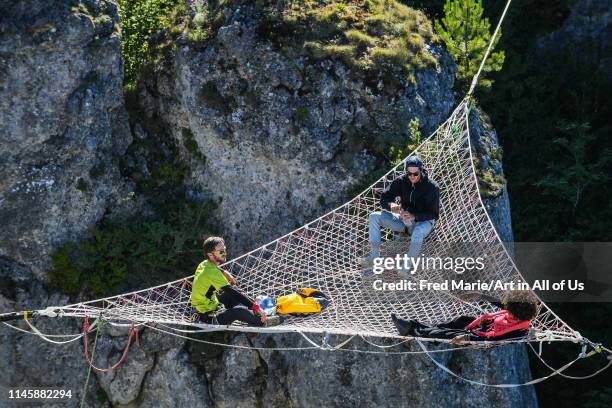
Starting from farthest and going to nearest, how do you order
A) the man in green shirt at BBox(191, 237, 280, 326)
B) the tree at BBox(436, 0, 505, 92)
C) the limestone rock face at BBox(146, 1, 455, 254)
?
the tree at BBox(436, 0, 505, 92) → the limestone rock face at BBox(146, 1, 455, 254) → the man in green shirt at BBox(191, 237, 280, 326)

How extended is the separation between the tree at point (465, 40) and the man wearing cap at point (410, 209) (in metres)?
3.57

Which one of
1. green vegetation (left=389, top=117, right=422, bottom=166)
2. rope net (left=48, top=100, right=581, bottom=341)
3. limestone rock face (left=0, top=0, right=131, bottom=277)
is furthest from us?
green vegetation (left=389, top=117, right=422, bottom=166)

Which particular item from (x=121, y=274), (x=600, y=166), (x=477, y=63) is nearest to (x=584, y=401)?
(x=600, y=166)

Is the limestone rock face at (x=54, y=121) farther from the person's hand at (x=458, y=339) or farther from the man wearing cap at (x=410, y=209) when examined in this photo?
the person's hand at (x=458, y=339)

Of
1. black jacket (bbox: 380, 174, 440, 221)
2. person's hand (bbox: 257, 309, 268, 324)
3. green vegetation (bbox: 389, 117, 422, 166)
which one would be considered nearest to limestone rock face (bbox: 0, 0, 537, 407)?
green vegetation (bbox: 389, 117, 422, 166)

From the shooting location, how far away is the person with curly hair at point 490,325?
952 centimetres

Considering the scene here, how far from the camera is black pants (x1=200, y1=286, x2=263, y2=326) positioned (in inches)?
407

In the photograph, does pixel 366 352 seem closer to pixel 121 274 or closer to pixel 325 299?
pixel 325 299

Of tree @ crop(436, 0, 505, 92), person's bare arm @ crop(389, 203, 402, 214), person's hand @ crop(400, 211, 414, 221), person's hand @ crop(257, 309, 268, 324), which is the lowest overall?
person's hand @ crop(257, 309, 268, 324)

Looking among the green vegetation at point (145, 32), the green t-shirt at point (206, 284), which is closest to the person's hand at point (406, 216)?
the green t-shirt at point (206, 284)

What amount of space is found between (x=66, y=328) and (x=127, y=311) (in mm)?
2123

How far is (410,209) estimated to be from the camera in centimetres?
1099

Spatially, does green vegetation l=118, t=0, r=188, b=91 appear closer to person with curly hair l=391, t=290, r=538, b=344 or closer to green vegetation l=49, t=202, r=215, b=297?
green vegetation l=49, t=202, r=215, b=297

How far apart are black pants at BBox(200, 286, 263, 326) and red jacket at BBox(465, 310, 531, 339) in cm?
221
